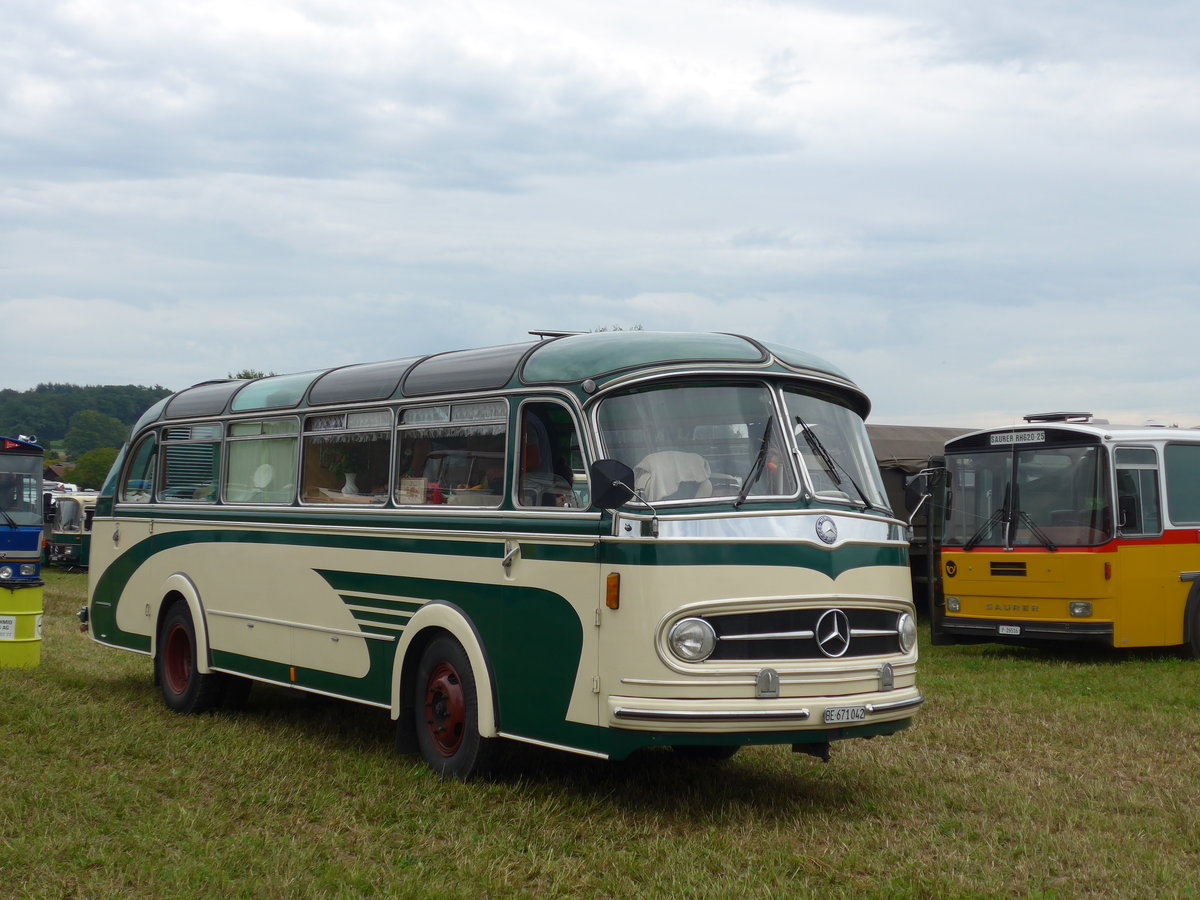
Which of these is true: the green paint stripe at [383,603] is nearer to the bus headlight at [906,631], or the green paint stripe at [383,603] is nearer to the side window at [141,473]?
the bus headlight at [906,631]

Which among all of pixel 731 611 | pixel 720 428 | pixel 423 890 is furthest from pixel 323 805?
pixel 720 428

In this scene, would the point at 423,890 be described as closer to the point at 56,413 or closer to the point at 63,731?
the point at 63,731

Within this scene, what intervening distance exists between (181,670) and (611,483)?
623 cm

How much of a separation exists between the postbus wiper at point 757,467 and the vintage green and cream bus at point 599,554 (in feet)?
0.06

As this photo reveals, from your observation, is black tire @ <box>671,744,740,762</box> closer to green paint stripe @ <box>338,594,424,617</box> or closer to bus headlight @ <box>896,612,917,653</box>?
bus headlight @ <box>896,612,917,653</box>

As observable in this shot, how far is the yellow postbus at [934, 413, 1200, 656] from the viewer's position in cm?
1500

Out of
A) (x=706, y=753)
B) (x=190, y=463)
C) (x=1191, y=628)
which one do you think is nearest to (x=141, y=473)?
(x=190, y=463)

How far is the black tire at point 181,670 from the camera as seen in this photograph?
37.6ft

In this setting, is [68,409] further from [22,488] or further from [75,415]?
[22,488]

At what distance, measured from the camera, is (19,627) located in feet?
43.2

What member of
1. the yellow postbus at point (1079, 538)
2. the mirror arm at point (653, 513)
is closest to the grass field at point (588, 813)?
the mirror arm at point (653, 513)

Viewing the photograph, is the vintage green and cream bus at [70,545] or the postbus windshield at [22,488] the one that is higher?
the postbus windshield at [22,488]

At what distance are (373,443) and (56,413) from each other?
369 ft

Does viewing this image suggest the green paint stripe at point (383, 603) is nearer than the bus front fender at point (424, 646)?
No
